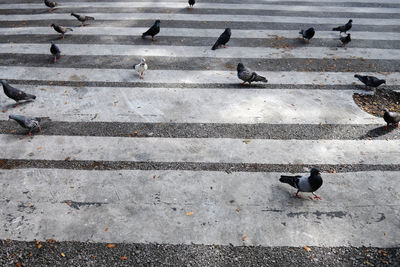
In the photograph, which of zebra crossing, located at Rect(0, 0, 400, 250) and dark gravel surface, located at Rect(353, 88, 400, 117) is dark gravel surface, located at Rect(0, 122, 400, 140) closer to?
zebra crossing, located at Rect(0, 0, 400, 250)

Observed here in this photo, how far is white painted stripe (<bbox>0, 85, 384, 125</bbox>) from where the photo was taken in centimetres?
707

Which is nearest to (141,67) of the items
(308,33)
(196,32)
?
(196,32)

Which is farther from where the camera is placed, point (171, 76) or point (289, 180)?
point (171, 76)

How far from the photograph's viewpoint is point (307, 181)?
4.94 meters

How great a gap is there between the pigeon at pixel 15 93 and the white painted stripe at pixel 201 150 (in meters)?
1.18

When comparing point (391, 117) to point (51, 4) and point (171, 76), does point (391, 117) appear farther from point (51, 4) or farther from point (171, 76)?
point (51, 4)

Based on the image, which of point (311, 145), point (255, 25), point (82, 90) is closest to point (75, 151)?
point (82, 90)

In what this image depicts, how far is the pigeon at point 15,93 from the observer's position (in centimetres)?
713

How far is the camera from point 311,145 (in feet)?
20.8

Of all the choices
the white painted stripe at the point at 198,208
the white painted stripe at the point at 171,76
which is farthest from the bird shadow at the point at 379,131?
the white painted stripe at the point at 171,76

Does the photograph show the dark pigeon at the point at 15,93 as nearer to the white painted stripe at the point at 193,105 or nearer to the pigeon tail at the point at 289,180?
the white painted stripe at the point at 193,105

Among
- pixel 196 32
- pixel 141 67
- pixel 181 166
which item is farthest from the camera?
pixel 196 32

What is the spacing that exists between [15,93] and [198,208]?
5305 millimetres

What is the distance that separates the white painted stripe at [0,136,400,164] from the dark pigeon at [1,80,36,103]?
3.88 feet
